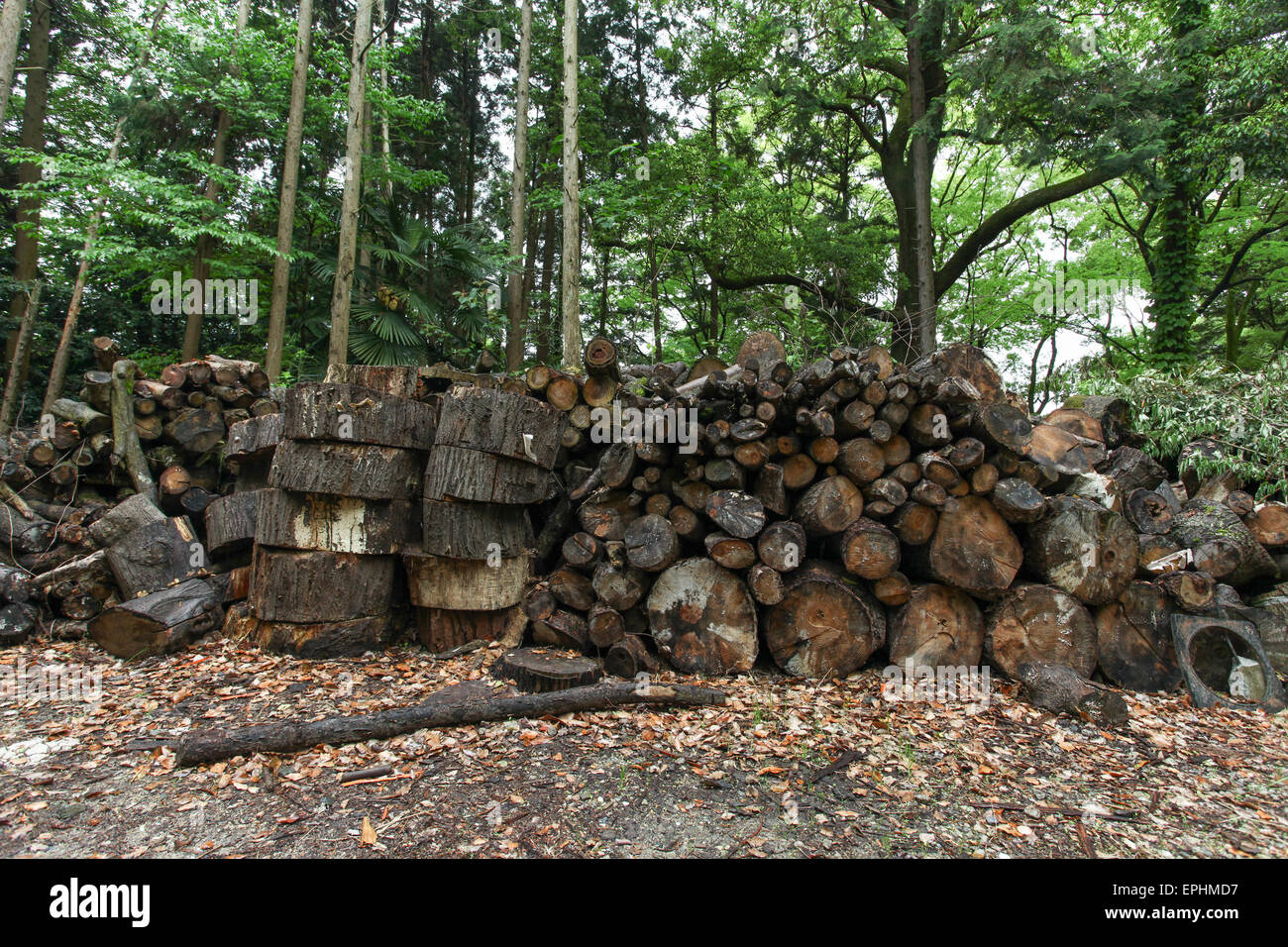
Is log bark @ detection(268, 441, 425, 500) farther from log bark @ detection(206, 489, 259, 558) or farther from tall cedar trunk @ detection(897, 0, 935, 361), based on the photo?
tall cedar trunk @ detection(897, 0, 935, 361)

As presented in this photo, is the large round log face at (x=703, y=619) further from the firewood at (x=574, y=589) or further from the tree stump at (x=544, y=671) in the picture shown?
the tree stump at (x=544, y=671)

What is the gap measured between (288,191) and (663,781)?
41.4 ft

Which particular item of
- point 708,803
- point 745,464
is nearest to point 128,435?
point 745,464

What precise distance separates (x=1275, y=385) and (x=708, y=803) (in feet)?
21.2

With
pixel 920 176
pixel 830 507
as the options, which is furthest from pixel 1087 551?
pixel 920 176

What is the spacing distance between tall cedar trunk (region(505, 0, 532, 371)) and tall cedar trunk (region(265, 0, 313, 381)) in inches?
157

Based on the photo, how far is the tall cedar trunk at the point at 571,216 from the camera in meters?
10.4

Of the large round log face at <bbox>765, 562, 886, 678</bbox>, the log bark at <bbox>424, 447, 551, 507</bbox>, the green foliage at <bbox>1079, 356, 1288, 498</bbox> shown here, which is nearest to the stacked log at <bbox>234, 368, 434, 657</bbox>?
the log bark at <bbox>424, 447, 551, 507</bbox>

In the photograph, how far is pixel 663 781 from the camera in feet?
9.89

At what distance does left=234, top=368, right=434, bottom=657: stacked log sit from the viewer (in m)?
4.32

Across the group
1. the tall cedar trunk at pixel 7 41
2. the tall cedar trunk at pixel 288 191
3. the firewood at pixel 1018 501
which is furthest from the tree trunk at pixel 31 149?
the firewood at pixel 1018 501

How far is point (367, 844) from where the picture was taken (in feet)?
8.02

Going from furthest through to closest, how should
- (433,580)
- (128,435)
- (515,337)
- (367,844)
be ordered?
1. (515,337)
2. (128,435)
3. (433,580)
4. (367,844)

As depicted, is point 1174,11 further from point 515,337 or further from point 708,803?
point 708,803
